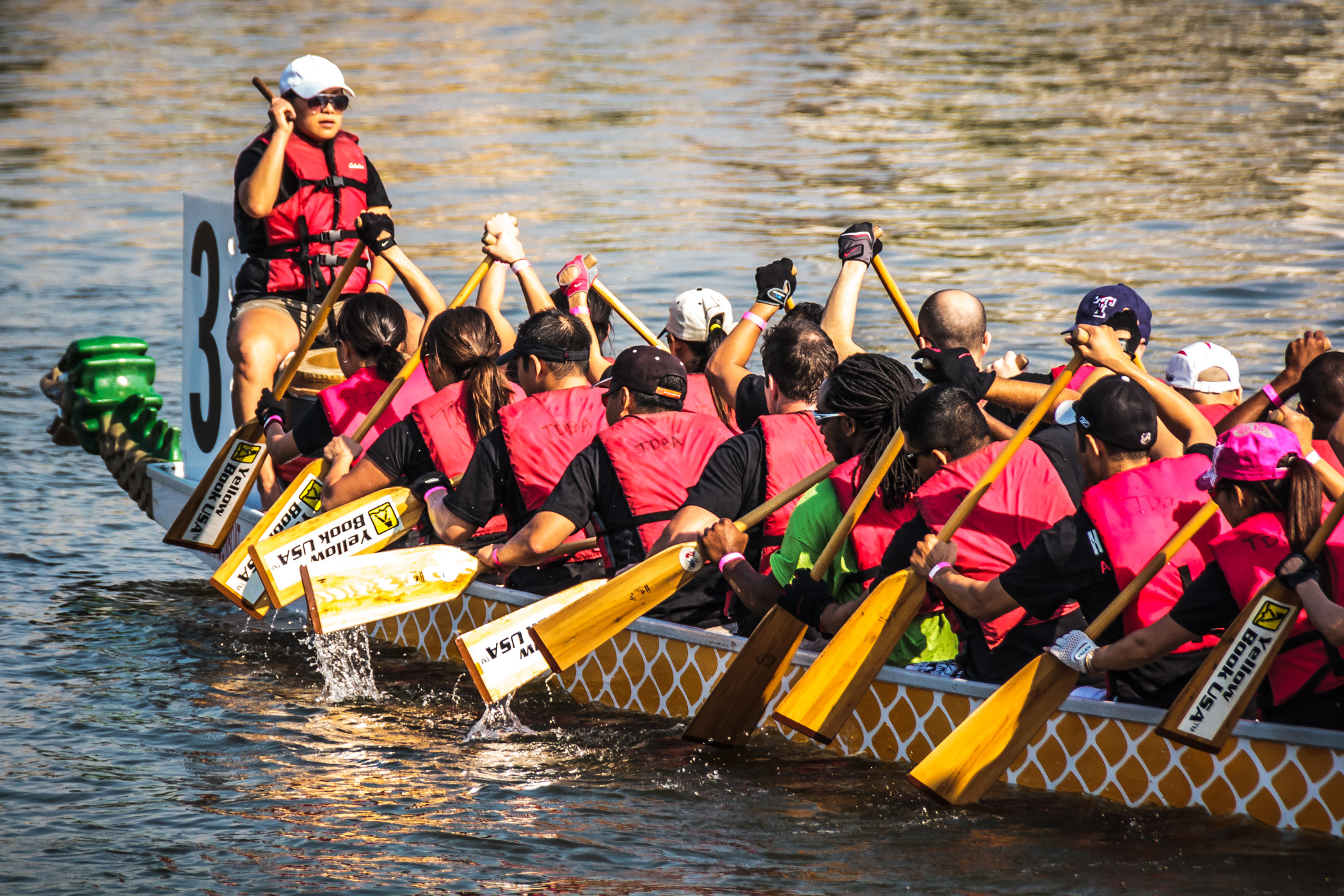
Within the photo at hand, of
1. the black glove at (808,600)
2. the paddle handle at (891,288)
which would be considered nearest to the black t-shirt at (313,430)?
the paddle handle at (891,288)

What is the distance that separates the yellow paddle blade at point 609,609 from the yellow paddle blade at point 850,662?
606mm

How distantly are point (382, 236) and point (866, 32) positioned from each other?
25.6 m

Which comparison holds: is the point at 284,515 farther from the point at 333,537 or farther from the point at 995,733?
the point at 995,733

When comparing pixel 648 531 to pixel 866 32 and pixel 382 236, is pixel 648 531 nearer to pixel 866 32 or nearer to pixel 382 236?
pixel 382 236

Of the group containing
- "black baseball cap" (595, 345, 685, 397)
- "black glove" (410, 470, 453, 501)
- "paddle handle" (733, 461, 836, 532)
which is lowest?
"black glove" (410, 470, 453, 501)

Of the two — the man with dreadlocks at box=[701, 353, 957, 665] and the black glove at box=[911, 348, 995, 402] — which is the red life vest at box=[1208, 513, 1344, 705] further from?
the black glove at box=[911, 348, 995, 402]

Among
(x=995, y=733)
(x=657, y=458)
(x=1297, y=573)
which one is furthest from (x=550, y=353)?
(x=1297, y=573)

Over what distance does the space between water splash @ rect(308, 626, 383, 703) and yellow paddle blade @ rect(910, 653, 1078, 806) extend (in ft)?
8.39

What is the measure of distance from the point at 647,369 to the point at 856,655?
128cm

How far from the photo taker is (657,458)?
5.57 m

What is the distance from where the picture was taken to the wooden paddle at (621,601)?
5.33 m

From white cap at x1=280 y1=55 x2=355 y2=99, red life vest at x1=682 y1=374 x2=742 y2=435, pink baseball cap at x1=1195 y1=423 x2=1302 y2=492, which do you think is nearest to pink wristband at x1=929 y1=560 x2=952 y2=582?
pink baseball cap at x1=1195 y1=423 x2=1302 y2=492

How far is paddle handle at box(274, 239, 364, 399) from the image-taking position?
749 cm

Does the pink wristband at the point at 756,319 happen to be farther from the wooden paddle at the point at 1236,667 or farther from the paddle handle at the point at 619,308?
the wooden paddle at the point at 1236,667
